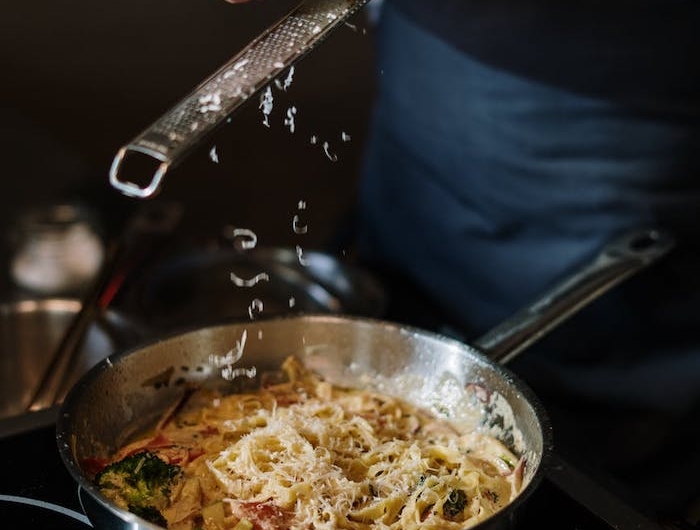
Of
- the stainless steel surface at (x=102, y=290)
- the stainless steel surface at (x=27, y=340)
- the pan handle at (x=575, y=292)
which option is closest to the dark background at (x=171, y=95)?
the stainless steel surface at (x=102, y=290)

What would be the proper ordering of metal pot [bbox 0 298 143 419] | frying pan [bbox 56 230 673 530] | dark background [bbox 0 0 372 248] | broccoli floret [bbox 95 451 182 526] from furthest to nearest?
dark background [bbox 0 0 372 248], metal pot [bbox 0 298 143 419], frying pan [bbox 56 230 673 530], broccoli floret [bbox 95 451 182 526]

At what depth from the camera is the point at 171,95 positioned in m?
3.84

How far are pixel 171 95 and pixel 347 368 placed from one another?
2.72 m

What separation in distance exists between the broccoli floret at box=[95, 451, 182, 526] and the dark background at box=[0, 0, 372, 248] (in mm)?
2287

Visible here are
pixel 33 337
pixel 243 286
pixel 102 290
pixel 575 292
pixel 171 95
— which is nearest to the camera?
pixel 575 292

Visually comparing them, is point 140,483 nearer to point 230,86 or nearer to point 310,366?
point 310,366

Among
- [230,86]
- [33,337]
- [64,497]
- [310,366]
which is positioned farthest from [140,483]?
[33,337]

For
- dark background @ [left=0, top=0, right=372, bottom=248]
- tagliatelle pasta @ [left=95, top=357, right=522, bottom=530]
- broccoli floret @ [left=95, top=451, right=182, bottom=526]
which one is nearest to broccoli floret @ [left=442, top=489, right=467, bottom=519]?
tagliatelle pasta @ [left=95, top=357, right=522, bottom=530]

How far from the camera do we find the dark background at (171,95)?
365 centimetres

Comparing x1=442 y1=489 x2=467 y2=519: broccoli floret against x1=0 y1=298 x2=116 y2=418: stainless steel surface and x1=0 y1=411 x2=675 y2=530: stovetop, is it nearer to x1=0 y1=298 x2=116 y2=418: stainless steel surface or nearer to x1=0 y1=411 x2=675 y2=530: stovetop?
x1=0 y1=411 x2=675 y2=530: stovetop

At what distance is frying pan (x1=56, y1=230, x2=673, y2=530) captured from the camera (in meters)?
1.17

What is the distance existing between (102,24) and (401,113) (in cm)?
203

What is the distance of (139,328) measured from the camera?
1685 mm

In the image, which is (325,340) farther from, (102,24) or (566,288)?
(102,24)
